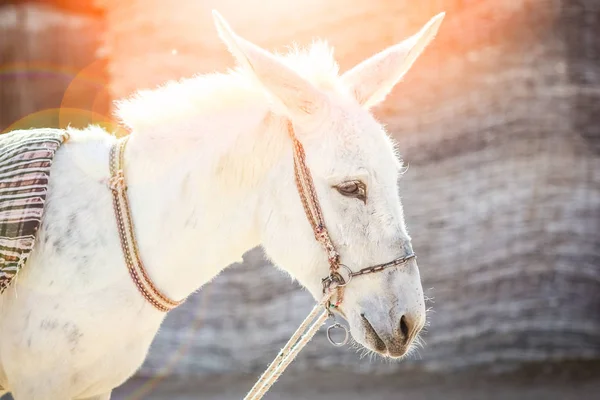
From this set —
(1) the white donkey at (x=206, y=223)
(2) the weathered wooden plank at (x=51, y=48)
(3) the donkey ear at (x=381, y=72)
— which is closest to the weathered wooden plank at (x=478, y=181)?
(2) the weathered wooden plank at (x=51, y=48)

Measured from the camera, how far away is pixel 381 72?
228cm

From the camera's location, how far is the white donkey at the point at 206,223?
2.00m

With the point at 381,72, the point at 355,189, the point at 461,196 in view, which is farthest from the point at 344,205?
the point at 461,196

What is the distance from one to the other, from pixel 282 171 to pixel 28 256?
80 cm

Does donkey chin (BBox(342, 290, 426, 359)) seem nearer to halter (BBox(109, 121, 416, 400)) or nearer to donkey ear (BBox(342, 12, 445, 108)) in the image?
halter (BBox(109, 121, 416, 400))

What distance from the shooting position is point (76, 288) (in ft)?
6.64

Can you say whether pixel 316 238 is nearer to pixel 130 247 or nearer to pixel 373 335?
pixel 373 335

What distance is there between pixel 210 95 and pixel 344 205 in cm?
59

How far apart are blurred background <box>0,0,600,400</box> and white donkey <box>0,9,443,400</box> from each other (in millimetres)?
3920

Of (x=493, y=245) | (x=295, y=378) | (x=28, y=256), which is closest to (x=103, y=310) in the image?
(x=28, y=256)

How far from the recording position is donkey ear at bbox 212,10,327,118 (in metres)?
1.93

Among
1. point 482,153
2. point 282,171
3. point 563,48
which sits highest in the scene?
point 282,171

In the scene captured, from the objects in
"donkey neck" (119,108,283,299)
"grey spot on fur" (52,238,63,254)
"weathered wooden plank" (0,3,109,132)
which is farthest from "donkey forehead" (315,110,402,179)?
"weathered wooden plank" (0,3,109,132)

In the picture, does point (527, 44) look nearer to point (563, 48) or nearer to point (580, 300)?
point (563, 48)
